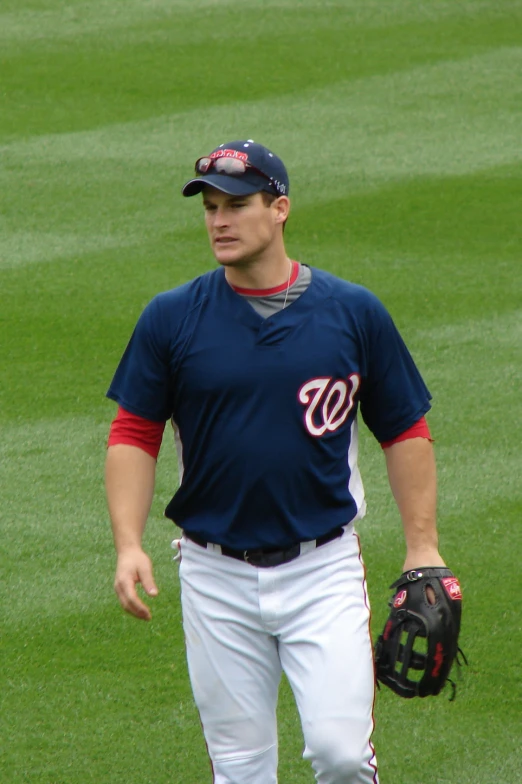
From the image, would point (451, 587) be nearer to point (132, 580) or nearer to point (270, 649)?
point (270, 649)

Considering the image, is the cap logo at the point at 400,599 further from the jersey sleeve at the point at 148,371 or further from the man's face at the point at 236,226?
the man's face at the point at 236,226

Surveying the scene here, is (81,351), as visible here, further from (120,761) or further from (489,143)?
(489,143)

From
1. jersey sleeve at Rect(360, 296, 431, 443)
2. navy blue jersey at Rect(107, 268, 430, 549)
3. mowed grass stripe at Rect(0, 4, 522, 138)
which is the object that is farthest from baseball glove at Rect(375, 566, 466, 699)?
mowed grass stripe at Rect(0, 4, 522, 138)

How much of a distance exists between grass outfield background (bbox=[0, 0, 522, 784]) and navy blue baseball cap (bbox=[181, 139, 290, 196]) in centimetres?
197

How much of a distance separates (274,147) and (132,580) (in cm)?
786

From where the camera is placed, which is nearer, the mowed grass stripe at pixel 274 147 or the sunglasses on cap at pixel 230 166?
the sunglasses on cap at pixel 230 166

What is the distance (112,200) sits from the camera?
9.91 m

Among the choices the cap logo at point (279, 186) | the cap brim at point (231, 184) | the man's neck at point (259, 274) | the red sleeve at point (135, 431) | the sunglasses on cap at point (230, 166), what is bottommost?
the red sleeve at point (135, 431)

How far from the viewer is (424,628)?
11.5 feet

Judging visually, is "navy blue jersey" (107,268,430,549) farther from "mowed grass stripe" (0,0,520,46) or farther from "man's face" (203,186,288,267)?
"mowed grass stripe" (0,0,520,46)

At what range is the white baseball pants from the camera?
337 cm

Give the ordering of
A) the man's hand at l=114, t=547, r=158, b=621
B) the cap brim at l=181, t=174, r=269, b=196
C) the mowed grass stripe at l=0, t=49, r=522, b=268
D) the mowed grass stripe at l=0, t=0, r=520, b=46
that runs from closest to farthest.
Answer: the man's hand at l=114, t=547, r=158, b=621 → the cap brim at l=181, t=174, r=269, b=196 → the mowed grass stripe at l=0, t=49, r=522, b=268 → the mowed grass stripe at l=0, t=0, r=520, b=46

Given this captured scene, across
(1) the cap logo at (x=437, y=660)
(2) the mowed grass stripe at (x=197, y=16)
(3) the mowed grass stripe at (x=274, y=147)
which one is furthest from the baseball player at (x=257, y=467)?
(2) the mowed grass stripe at (x=197, y=16)

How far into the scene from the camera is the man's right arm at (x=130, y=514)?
3.37 metres
